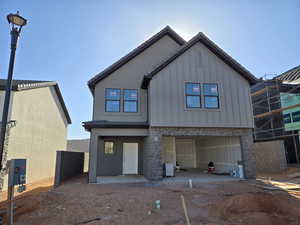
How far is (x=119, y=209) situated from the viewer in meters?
5.80

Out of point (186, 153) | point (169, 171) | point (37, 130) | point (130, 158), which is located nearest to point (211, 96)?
point (169, 171)

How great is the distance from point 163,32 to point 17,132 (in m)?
11.9

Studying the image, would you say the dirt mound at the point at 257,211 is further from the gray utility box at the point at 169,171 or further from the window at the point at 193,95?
the window at the point at 193,95

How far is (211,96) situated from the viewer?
11.1 m

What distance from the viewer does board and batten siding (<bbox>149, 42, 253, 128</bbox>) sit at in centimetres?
1052

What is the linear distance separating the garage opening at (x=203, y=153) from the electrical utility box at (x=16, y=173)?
10498 mm

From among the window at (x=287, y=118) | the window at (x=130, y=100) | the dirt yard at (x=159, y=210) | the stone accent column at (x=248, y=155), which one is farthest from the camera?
the window at (x=287, y=118)

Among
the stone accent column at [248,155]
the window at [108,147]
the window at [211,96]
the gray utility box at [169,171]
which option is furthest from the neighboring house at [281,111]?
the window at [108,147]

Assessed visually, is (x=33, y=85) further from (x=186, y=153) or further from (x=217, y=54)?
(x=186, y=153)

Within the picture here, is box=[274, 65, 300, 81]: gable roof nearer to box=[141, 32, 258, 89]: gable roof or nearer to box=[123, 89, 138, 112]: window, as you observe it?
box=[141, 32, 258, 89]: gable roof

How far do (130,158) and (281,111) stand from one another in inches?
661

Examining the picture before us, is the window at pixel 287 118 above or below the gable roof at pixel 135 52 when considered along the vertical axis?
below

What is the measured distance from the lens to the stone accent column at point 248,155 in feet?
35.0

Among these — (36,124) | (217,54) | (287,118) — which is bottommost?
(36,124)
